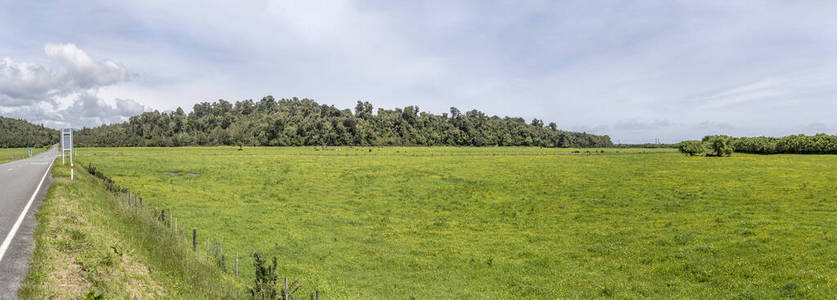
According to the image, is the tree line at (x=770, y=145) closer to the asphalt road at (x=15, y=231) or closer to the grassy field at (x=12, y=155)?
the asphalt road at (x=15, y=231)

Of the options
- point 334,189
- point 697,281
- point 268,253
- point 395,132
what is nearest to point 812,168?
point 697,281

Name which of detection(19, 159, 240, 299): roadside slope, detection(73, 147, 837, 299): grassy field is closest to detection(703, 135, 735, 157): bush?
detection(73, 147, 837, 299): grassy field

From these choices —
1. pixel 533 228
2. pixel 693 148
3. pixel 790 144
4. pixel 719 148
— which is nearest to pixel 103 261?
pixel 533 228

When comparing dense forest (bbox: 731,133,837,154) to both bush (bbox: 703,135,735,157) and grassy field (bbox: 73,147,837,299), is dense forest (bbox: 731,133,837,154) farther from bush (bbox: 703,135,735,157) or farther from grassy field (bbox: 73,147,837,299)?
grassy field (bbox: 73,147,837,299)

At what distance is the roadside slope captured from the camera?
30.3ft

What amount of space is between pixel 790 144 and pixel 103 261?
120m

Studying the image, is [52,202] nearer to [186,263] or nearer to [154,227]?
[154,227]

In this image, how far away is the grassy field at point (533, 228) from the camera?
766 inches

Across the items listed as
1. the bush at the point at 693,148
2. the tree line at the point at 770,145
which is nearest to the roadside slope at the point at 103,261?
the tree line at the point at 770,145

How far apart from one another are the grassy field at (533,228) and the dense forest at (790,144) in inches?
1169

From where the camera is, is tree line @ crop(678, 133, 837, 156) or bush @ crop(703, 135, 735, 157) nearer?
tree line @ crop(678, 133, 837, 156)

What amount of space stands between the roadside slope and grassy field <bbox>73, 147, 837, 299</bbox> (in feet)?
23.0

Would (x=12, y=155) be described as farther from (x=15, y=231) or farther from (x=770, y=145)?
(x=770, y=145)

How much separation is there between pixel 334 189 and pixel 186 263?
36817 millimetres
